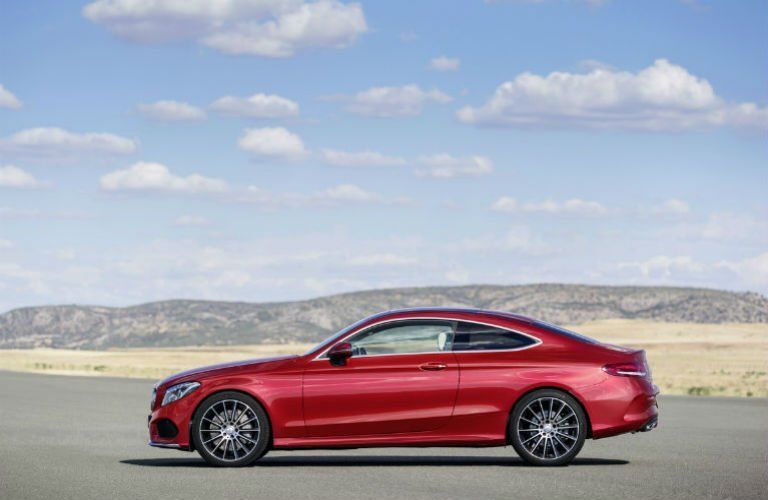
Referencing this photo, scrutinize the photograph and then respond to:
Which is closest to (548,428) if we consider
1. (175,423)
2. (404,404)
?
(404,404)

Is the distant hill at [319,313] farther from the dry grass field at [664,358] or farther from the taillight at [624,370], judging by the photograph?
the taillight at [624,370]

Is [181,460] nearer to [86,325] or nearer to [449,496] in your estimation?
[449,496]

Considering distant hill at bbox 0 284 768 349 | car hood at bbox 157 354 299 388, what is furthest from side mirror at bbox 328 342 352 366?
distant hill at bbox 0 284 768 349

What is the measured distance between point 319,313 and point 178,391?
17422 centimetres

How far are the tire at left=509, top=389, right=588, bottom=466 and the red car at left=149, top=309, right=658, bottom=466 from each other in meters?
0.01

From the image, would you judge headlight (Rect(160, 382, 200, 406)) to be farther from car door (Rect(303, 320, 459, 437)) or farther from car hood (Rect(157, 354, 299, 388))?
car door (Rect(303, 320, 459, 437))

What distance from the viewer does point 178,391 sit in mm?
13945

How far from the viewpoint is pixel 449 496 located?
1152cm

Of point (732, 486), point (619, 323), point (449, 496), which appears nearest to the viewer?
point (449, 496)

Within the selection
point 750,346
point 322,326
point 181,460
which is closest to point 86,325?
point 322,326

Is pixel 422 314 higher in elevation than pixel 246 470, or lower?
higher

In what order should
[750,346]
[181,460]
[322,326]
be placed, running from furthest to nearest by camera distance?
[322,326], [750,346], [181,460]

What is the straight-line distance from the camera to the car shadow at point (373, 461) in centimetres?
1428

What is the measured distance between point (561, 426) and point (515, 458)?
1.32 metres
